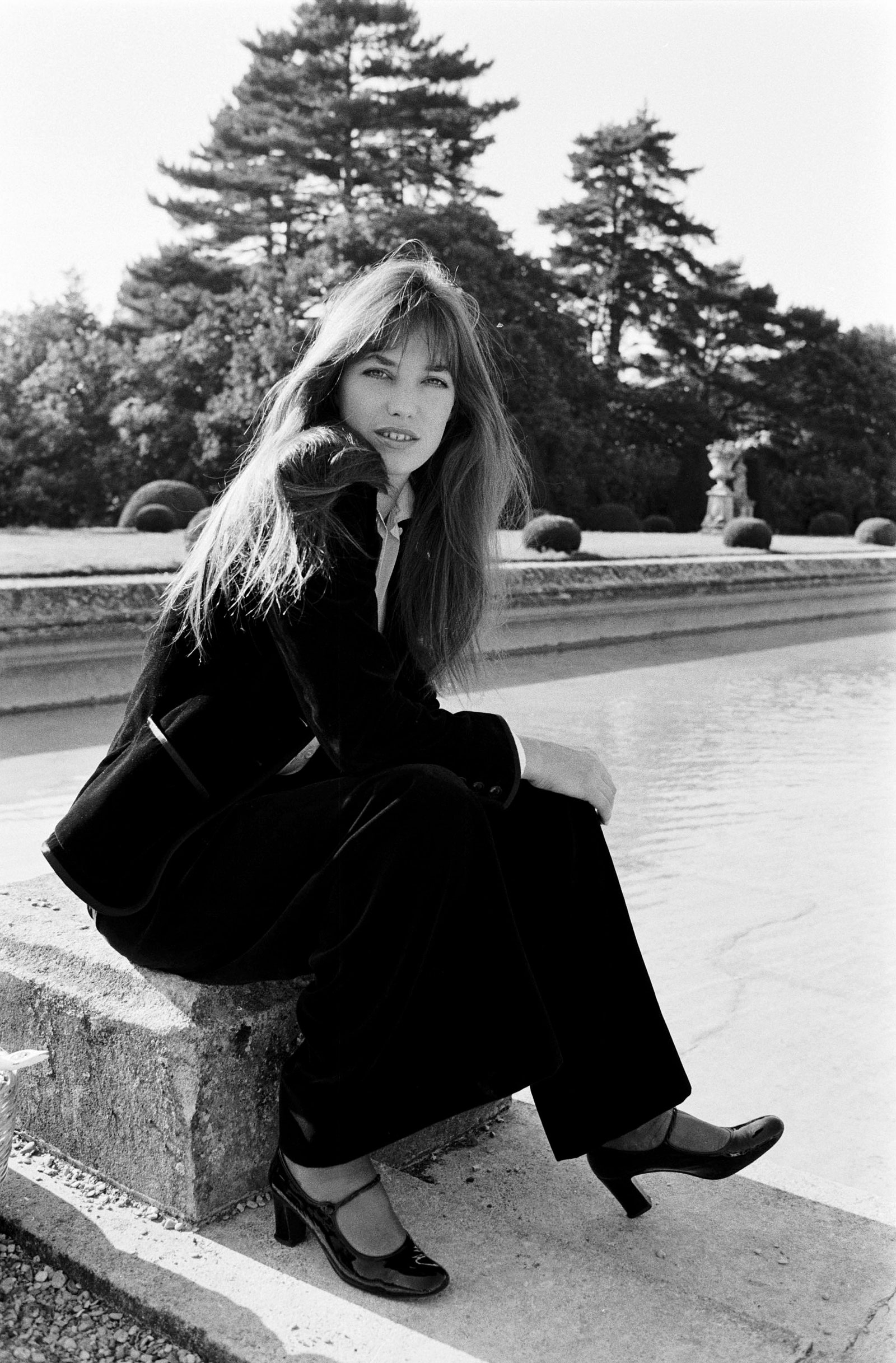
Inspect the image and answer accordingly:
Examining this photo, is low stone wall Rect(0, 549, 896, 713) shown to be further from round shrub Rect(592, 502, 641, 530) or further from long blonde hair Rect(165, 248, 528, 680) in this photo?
round shrub Rect(592, 502, 641, 530)

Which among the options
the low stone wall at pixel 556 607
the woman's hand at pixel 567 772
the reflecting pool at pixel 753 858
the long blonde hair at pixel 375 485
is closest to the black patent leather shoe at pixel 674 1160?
the reflecting pool at pixel 753 858

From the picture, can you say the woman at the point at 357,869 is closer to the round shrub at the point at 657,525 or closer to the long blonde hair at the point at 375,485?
the long blonde hair at the point at 375,485

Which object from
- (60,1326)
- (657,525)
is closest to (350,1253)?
(60,1326)

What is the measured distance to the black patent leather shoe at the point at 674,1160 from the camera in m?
1.68

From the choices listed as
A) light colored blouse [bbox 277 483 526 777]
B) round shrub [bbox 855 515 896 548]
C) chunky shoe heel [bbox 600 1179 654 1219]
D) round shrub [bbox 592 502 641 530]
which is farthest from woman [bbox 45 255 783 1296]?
round shrub [bbox 592 502 641 530]

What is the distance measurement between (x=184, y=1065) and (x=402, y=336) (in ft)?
3.27

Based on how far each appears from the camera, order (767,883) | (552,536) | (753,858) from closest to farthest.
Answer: (767,883) → (753,858) → (552,536)

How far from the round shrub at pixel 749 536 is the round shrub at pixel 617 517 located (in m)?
6.43

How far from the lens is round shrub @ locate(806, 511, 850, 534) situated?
101ft

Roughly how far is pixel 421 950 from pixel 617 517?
963 inches

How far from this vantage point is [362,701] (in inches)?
64.5

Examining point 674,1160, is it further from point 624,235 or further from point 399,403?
point 624,235

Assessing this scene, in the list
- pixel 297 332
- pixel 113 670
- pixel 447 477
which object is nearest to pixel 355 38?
pixel 297 332

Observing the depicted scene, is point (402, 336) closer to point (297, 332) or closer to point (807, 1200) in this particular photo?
point (807, 1200)
